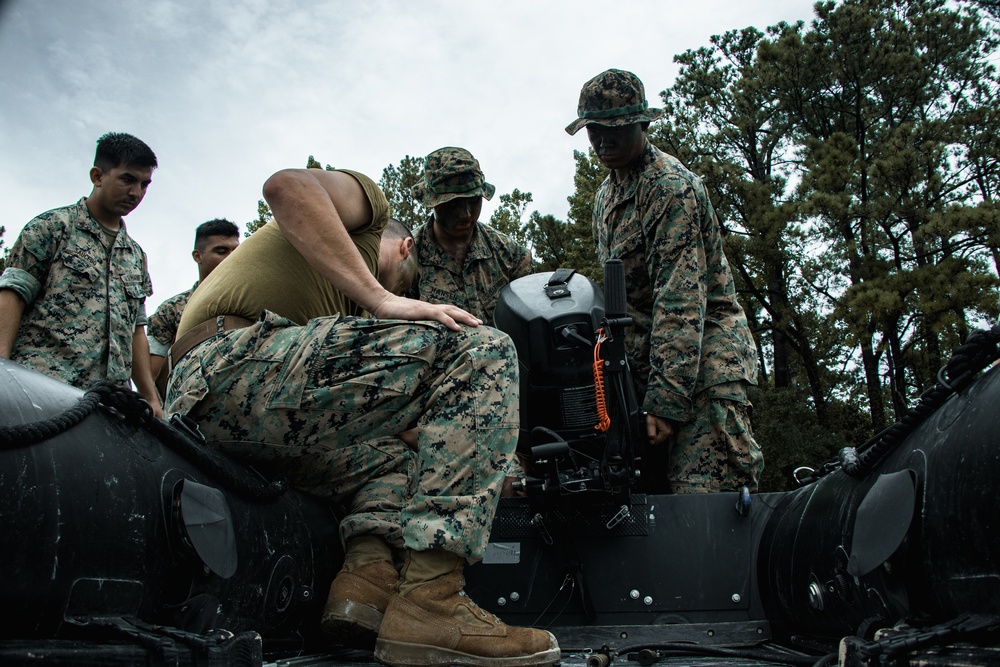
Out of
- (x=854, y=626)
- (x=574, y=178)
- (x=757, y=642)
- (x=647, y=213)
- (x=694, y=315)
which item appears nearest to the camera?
(x=854, y=626)

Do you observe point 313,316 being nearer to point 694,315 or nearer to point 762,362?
point 694,315

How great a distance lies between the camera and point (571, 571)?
280 cm

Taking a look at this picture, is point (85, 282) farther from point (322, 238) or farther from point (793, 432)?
point (793, 432)

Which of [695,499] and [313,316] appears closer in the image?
[313,316]

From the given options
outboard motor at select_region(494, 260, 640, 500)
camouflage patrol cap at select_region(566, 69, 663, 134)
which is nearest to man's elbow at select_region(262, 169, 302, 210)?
outboard motor at select_region(494, 260, 640, 500)

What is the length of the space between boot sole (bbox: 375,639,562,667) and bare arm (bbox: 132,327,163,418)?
3015 mm

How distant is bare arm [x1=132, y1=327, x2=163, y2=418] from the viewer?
461 centimetres

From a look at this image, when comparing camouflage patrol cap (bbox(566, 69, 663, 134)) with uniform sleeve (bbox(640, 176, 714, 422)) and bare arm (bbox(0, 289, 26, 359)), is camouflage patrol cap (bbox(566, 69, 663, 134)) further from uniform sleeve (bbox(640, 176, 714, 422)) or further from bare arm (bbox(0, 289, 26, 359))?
bare arm (bbox(0, 289, 26, 359))

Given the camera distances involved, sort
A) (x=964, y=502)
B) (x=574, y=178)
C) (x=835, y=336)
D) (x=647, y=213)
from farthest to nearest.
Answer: (x=574, y=178) < (x=835, y=336) < (x=647, y=213) < (x=964, y=502)

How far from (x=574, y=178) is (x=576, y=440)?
658 inches

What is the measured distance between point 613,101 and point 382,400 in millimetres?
2045

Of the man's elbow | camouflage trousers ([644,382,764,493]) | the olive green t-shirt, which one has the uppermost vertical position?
the man's elbow

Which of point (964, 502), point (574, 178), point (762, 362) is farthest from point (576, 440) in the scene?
point (762, 362)

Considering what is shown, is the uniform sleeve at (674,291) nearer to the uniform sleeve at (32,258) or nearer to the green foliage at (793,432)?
the uniform sleeve at (32,258)
